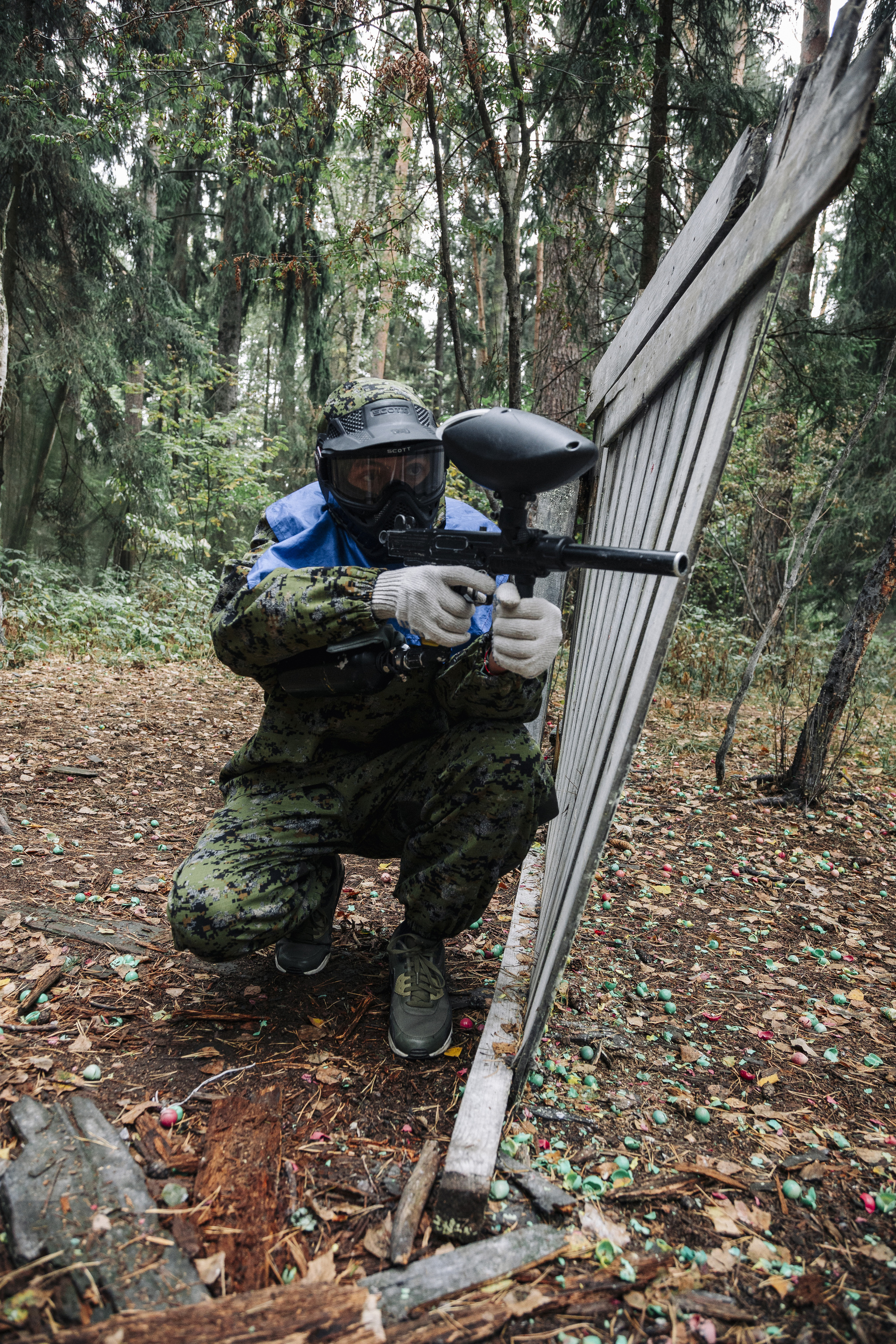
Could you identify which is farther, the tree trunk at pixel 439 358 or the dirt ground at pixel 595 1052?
the tree trunk at pixel 439 358

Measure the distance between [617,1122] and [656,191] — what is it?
4.96 meters

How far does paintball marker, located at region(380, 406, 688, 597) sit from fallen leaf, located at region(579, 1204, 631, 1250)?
49.4 inches

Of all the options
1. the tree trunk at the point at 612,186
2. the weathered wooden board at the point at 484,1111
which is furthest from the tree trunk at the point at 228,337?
the weathered wooden board at the point at 484,1111

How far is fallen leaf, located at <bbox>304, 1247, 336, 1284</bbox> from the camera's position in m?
1.36

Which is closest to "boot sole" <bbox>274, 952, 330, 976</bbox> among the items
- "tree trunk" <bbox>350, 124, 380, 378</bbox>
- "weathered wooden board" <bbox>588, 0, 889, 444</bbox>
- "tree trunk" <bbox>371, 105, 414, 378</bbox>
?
"weathered wooden board" <bbox>588, 0, 889, 444</bbox>

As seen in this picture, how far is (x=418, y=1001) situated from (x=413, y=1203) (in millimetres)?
591

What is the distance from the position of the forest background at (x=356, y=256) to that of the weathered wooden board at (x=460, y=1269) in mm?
3974

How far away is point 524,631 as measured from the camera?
72.9 inches

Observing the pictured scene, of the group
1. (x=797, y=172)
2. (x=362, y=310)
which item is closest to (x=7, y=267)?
(x=362, y=310)

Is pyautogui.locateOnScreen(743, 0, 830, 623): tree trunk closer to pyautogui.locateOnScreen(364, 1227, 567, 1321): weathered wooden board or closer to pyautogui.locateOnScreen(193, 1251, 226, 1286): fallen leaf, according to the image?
pyautogui.locateOnScreen(364, 1227, 567, 1321): weathered wooden board

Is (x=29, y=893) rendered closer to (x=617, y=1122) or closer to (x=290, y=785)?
(x=290, y=785)

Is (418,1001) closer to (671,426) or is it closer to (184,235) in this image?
(671,426)

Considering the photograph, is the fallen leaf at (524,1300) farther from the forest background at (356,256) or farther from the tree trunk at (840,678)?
the forest background at (356,256)

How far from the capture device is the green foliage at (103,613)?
25.7ft
